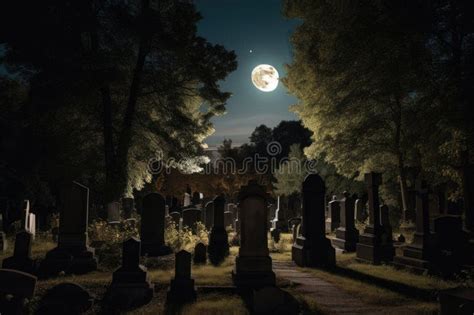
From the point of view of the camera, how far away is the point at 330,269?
10.1m

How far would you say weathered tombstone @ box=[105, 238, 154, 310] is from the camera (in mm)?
6684

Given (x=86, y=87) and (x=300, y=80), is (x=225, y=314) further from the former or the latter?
(x=300, y=80)

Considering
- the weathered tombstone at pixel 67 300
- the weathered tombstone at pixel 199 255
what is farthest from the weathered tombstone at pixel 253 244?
the weathered tombstone at pixel 67 300

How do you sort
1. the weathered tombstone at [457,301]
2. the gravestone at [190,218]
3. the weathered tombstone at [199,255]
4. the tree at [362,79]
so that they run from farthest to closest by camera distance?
1. the gravestone at [190,218]
2. the tree at [362,79]
3. the weathered tombstone at [199,255]
4. the weathered tombstone at [457,301]

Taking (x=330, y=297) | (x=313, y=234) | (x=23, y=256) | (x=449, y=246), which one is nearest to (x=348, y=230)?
(x=313, y=234)

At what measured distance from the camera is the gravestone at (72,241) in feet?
29.4

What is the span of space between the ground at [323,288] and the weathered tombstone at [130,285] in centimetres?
28

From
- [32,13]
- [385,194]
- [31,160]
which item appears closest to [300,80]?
[385,194]

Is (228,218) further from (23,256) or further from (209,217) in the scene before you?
(23,256)

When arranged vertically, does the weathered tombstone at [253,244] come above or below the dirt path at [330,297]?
above

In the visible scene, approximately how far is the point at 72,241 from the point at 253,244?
484cm

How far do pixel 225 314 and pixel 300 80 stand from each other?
1803 cm

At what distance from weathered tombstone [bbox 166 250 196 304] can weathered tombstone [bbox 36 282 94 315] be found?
1448 mm

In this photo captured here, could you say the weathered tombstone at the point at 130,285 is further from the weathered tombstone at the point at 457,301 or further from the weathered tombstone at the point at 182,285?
the weathered tombstone at the point at 457,301
